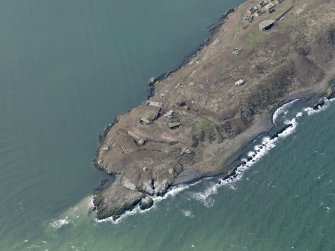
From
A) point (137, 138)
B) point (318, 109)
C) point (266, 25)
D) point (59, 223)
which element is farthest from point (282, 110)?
point (59, 223)

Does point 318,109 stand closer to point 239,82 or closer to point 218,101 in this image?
point 239,82

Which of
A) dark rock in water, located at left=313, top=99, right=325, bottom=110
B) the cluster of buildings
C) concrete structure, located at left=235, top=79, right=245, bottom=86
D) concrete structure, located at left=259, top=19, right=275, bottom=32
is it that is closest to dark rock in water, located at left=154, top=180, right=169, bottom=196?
concrete structure, located at left=235, top=79, right=245, bottom=86

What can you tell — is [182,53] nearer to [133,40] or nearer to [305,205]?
[133,40]

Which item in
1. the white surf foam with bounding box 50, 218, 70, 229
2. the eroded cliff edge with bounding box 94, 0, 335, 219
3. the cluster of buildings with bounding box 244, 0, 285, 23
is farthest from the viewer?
the cluster of buildings with bounding box 244, 0, 285, 23

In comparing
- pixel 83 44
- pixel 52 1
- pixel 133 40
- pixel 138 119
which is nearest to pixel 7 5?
pixel 52 1

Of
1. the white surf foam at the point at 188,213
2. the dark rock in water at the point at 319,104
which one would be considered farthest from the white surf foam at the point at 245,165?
the dark rock in water at the point at 319,104

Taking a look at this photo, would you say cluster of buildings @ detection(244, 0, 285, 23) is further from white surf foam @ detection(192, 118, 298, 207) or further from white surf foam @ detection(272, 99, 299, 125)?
white surf foam @ detection(192, 118, 298, 207)

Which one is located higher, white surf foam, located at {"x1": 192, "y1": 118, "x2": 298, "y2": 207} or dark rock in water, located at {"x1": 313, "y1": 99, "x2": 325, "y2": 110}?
white surf foam, located at {"x1": 192, "y1": 118, "x2": 298, "y2": 207}

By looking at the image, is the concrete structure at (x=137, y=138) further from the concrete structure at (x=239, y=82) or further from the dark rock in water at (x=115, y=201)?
the concrete structure at (x=239, y=82)
